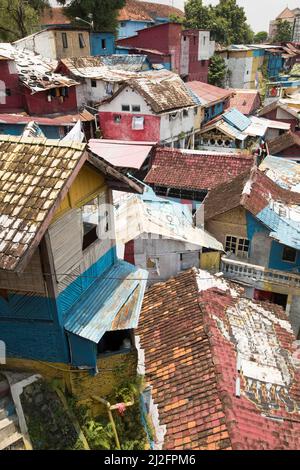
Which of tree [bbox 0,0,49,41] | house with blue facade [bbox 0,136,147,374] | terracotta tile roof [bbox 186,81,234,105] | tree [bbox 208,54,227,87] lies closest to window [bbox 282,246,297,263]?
house with blue facade [bbox 0,136,147,374]

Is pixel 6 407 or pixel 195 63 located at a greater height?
pixel 195 63

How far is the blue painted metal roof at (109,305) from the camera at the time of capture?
888 centimetres

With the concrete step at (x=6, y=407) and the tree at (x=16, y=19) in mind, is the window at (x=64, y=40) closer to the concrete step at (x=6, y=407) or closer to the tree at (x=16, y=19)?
the tree at (x=16, y=19)

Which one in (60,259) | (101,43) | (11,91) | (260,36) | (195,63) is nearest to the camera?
(60,259)

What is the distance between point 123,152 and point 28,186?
803 inches

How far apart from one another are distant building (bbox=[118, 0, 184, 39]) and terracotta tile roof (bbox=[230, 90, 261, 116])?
2504 centimetres

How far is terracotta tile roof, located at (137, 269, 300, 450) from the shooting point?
422 inches

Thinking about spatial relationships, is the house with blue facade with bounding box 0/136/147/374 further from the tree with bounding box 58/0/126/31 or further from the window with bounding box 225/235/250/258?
the tree with bounding box 58/0/126/31

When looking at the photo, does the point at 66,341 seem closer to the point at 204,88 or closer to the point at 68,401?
the point at 68,401

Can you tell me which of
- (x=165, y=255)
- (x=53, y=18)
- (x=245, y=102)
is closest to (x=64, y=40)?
(x=245, y=102)

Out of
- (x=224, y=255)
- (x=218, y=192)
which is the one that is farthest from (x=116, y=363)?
(x=218, y=192)

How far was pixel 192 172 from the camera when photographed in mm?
25984

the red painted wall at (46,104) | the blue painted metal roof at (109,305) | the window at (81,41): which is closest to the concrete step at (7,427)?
the blue painted metal roof at (109,305)

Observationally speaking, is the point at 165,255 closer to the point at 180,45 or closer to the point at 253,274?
the point at 253,274
